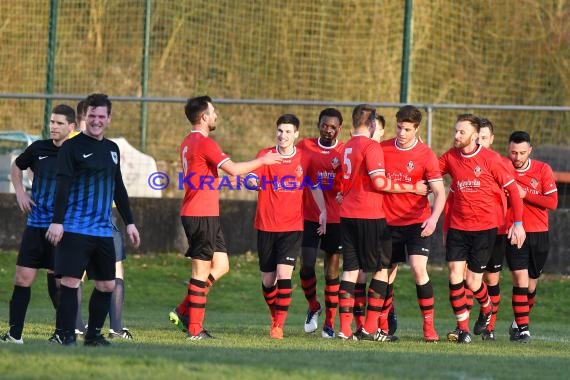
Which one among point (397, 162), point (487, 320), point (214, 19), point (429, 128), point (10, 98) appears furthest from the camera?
point (214, 19)

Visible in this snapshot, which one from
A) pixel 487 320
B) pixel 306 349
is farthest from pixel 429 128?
pixel 306 349

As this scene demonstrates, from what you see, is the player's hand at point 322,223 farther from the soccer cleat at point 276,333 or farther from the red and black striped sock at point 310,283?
the soccer cleat at point 276,333

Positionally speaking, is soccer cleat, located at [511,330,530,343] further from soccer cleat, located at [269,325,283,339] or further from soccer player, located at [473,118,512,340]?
Answer: soccer cleat, located at [269,325,283,339]

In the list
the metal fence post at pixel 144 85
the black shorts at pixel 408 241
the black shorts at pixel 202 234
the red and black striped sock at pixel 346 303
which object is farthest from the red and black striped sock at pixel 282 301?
the metal fence post at pixel 144 85

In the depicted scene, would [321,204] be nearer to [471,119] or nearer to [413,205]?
[413,205]

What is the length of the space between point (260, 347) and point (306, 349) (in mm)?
390

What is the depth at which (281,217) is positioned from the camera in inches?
481

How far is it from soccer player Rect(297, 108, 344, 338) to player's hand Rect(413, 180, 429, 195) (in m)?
1.07

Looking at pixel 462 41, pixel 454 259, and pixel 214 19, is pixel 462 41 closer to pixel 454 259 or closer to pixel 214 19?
pixel 214 19

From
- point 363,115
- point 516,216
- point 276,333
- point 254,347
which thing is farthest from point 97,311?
point 516,216

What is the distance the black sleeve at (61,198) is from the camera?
9.41m

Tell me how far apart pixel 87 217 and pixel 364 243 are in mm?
3324

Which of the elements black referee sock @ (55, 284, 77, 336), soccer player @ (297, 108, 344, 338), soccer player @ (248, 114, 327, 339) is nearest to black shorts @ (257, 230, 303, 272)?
soccer player @ (248, 114, 327, 339)

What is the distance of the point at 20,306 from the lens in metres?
10.3
